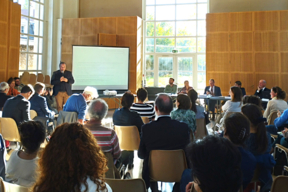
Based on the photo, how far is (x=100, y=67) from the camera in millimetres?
10055

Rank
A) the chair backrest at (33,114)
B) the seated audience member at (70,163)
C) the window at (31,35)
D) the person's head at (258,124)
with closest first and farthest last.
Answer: the seated audience member at (70,163)
the person's head at (258,124)
the chair backrest at (33,114)
the window at (31,35)

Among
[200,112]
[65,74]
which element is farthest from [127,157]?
[65,74]

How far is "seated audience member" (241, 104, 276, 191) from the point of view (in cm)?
225

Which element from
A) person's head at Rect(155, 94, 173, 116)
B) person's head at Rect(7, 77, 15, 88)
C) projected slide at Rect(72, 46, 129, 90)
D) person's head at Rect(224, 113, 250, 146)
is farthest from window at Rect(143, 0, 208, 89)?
person's head at Rect(224, 113, 250, 146)

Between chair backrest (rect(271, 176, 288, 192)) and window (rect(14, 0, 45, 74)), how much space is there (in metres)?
10.4

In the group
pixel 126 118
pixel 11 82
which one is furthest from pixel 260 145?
pixel 11 82

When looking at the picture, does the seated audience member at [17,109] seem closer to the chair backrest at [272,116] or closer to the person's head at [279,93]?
the chair backrest at [272,116]

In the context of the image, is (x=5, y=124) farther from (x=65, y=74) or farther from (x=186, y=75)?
(x=186, y=75)

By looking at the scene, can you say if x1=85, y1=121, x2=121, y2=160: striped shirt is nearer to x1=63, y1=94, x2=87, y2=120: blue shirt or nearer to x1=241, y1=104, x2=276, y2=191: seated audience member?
x1=241, y1=104, x2=276, y2=191: seated audience member

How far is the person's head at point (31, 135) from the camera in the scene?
7.02 feet

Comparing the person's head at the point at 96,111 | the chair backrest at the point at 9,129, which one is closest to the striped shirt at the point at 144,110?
the person's head at the point at 96,111

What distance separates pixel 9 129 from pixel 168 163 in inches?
112

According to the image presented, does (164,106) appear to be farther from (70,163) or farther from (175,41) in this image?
(175,41)

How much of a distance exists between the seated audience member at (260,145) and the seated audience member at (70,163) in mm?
1404
